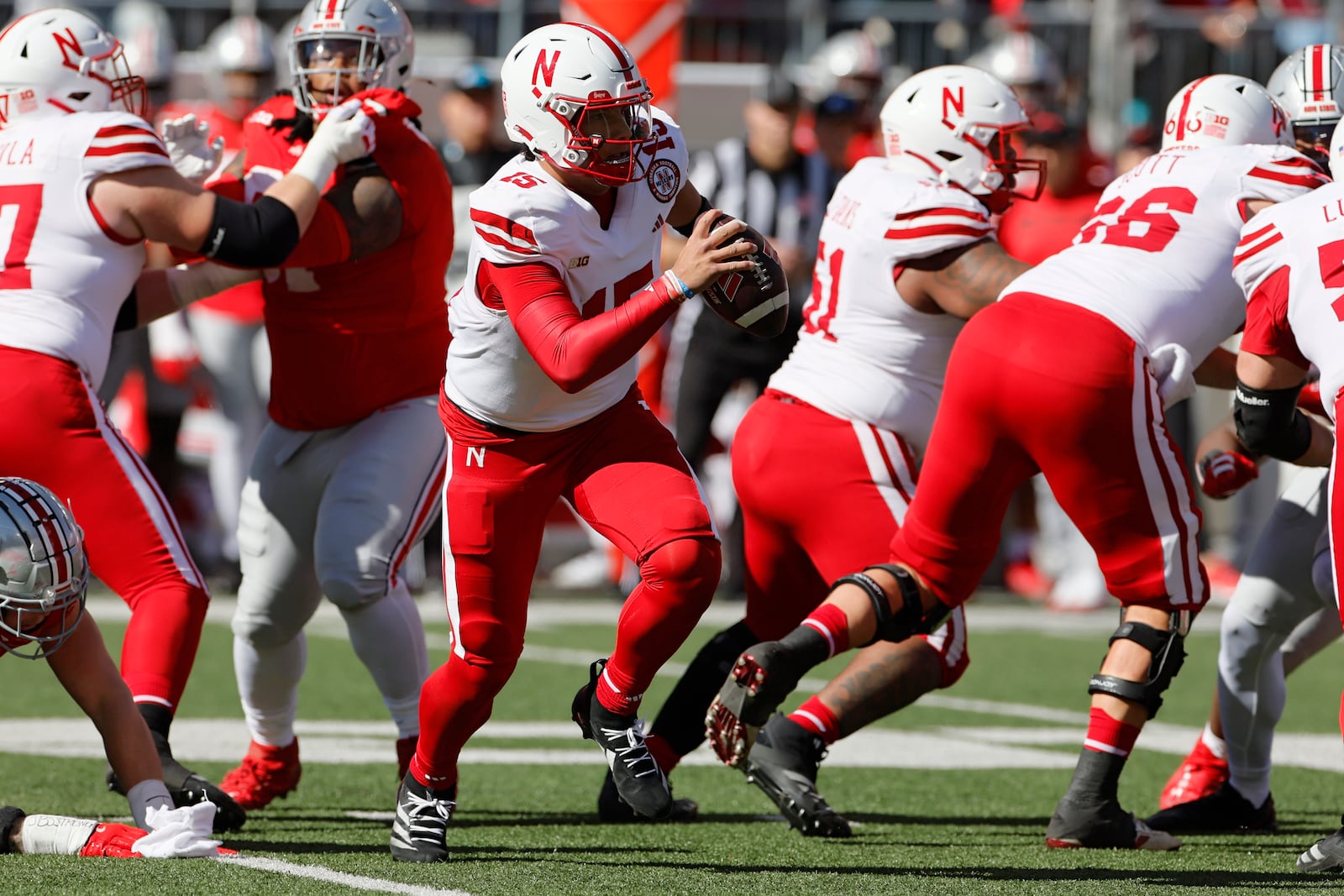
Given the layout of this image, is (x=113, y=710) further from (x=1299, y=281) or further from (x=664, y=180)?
(x=1299, y=281)

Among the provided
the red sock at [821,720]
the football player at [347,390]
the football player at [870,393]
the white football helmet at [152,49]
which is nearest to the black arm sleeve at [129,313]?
the football player at [347,390]

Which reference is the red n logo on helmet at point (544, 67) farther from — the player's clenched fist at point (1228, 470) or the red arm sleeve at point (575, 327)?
the player's clenched fist at point (1228, 470)

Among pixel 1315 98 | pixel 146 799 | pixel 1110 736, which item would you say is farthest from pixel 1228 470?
pixel 146 799

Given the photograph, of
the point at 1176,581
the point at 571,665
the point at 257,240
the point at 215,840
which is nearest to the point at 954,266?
the point at 1176,581

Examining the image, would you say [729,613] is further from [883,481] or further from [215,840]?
[215,840]

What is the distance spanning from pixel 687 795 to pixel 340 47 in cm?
217

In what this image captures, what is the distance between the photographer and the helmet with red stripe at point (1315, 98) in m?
5.25

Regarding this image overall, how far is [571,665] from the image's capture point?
796cm

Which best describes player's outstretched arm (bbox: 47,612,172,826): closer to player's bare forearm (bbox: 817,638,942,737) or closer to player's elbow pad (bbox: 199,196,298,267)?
player's elbow pad (bbox: 199,196,298,267)

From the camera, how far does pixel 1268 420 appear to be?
4.38 meters

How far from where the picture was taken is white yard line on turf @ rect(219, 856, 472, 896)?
12.7 ft

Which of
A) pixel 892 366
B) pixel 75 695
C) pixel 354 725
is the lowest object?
pixel 354 725

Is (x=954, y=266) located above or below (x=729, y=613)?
above

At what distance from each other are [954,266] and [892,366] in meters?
0.32
